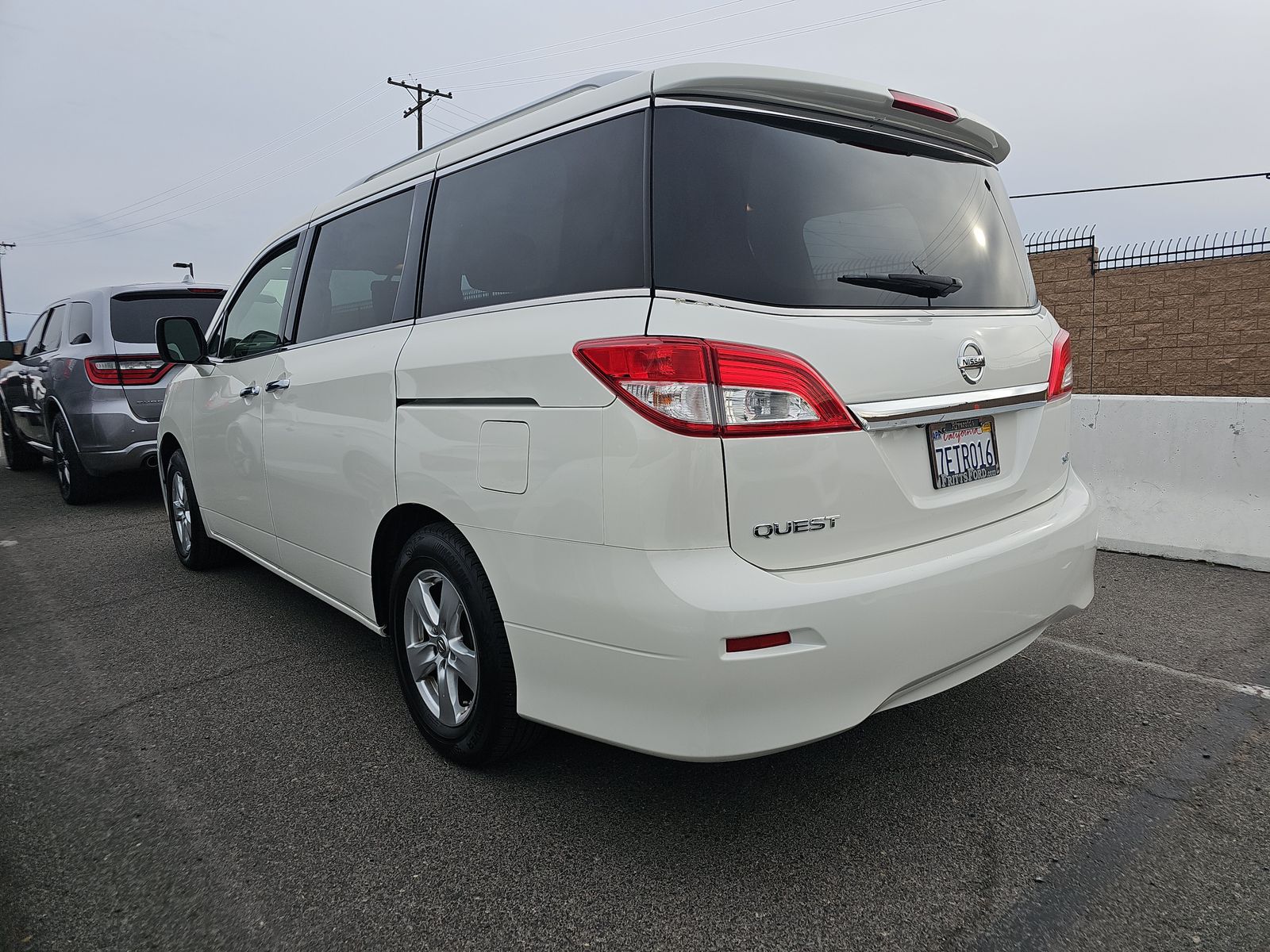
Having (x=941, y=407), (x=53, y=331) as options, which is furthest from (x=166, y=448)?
(x=941, y=407)

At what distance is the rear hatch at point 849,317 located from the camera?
6.43 feet

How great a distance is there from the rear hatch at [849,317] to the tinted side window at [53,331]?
7.92 meters

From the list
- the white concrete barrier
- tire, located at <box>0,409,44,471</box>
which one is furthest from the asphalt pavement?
tire, located at <box>0,409,44,471</box>

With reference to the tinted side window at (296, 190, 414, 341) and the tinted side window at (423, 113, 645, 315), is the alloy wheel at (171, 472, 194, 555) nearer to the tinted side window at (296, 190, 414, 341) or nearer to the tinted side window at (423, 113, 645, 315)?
the tinted side window at (296, 190, 414, 341)

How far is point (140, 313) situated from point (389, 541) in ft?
18.8

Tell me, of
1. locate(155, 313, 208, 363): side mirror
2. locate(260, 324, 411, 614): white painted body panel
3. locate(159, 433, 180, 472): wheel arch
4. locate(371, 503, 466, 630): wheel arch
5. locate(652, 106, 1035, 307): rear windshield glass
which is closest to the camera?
locate(652, 106, 1035, 307): rear windshield glass

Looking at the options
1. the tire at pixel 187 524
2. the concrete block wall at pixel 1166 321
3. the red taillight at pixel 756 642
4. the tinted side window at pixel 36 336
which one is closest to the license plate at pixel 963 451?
the red taillight at pixel 756 642

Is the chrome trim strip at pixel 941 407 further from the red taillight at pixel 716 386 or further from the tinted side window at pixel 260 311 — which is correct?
the tinted side window at pixel 260 311

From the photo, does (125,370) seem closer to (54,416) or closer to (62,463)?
(54,416)

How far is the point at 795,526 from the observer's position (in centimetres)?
196

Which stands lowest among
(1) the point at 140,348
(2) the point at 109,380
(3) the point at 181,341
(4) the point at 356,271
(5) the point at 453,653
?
(5) the point at 453,653

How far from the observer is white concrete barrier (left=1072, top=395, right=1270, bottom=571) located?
4684 mm

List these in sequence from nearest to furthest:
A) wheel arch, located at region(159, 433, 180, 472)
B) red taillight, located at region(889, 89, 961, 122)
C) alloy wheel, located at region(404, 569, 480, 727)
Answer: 1. red taillight, located at region(889, 89, 961, 122)
2. alloy wheel, located at region(404, 569, 480, 727)
3. wheel arch, located at region(159, 433, 180, 472)

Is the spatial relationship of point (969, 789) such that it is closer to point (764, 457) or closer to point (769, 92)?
point (764, 457)
